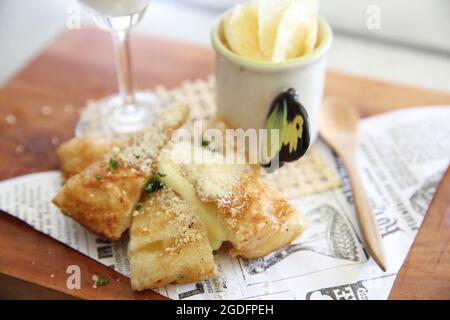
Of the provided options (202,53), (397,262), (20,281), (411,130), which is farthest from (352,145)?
(20,281)

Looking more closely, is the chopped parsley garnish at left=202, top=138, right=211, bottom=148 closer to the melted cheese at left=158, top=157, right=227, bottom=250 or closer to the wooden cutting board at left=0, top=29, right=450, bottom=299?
the melted cheese at left=158, top=157, right=227, bottom=250

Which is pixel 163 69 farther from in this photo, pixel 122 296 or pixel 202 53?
pixel 122 296

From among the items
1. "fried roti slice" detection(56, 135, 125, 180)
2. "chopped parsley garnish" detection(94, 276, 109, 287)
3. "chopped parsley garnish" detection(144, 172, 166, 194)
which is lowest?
"chopped parsley garnish" detection(94, 276, 109, 287)

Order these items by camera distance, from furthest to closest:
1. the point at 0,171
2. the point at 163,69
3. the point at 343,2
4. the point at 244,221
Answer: the point at 343,2 < the point at 163,69 < the point at 0,171 < the point at 244,221

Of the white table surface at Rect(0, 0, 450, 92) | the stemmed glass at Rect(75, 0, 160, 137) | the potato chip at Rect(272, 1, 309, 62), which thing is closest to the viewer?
the potato chip at Rect(272, 1, 309, 62)

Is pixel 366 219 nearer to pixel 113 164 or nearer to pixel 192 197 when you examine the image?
pixel 192 197

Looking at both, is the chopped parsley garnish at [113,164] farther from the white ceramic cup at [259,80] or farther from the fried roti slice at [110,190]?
the white ceramic cup at [259,80]

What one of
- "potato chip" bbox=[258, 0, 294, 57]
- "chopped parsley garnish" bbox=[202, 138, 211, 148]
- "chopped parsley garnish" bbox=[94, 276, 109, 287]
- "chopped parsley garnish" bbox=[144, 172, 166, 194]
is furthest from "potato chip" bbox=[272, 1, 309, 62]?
"chopped parsley garnish" bbox=[94, 276, 109, 287]
